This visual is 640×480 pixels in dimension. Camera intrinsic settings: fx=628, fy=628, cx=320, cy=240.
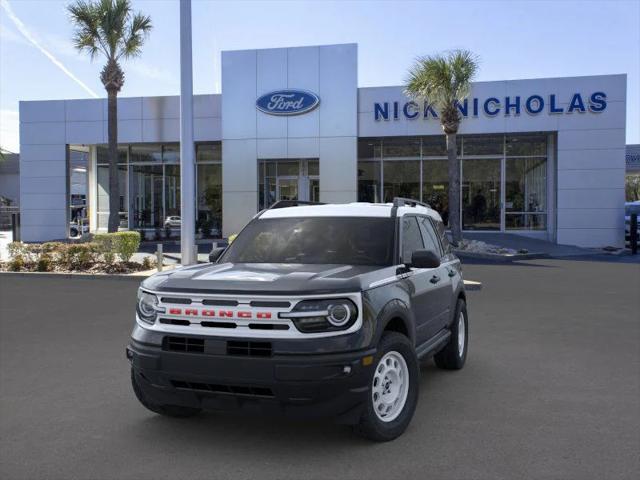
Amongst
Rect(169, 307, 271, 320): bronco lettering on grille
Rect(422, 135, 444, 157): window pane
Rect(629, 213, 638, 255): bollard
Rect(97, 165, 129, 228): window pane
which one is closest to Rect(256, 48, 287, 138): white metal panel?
Rect(422, 135, 444, 157): window pane

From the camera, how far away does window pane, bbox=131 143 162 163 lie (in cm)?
3062

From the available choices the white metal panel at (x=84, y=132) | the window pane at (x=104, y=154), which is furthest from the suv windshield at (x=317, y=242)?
the window pane at (x=104, y=154)

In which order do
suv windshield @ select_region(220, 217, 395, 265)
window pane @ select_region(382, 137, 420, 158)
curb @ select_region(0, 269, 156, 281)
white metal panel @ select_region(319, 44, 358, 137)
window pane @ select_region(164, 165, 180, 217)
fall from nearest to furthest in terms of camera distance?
1. suv windshield @ select_region(220, 217, 395, 265)
2. curb @ select_region(0, 269, 156, 281)
3. white metal panel @ select_region(319, 44, 358, 137)
4. window pane @ select_region(382, 137, 420, 158)
5. window pane @ select_region(164, 165, 180, 217)

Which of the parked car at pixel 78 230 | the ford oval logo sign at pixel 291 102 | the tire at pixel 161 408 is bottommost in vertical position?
the tire at pixel 161 408

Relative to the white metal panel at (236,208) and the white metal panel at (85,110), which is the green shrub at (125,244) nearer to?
the white metal panel at (236,208)

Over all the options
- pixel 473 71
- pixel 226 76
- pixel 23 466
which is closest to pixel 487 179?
pixel 473 71

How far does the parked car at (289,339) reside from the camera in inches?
156

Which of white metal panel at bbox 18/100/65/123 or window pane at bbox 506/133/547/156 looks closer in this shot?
window pane at bbox 506/133/547/156

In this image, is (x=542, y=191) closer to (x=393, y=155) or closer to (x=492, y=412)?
(x=393, y=155)

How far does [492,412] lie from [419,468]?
1363 mm

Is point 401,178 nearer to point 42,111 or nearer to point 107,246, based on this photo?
point 107,246

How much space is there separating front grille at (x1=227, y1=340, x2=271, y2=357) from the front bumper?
0.16 feet

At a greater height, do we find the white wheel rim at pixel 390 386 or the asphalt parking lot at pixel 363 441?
the white wheel rim at pixel 390 386

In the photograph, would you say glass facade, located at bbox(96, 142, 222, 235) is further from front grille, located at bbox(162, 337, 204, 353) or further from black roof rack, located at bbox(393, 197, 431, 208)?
front grille, located at bbox(162, 337, 204, 353)
